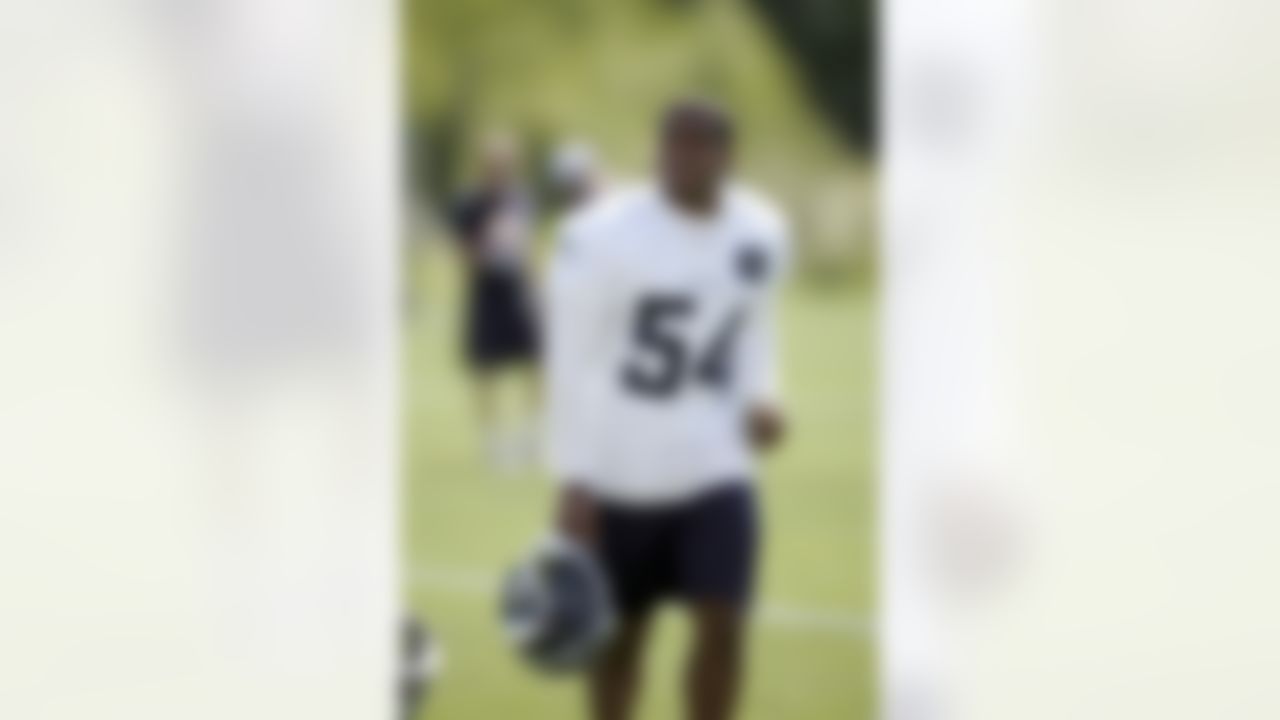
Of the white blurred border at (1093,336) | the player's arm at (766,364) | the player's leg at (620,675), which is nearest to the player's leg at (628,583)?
the player's leg at (620,675)

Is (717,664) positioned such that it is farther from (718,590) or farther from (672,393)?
(672,393)

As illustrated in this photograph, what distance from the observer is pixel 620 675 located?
1.29 meters

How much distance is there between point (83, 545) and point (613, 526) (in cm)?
42

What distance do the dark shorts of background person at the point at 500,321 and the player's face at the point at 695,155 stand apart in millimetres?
147

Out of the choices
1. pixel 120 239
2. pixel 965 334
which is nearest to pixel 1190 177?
pixel 965 334

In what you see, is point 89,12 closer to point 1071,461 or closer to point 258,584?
point 258,584

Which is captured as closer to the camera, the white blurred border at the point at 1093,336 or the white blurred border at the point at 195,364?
the white blurred border at the point at 1093,336

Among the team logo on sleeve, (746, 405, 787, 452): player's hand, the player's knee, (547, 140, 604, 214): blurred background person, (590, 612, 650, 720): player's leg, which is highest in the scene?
(547, 140, 604, 214): blurred background person

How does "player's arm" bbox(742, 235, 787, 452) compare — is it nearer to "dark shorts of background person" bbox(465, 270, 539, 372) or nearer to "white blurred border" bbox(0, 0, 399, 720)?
"dark shorts of background person" bbox(465, 270, 539, 372)

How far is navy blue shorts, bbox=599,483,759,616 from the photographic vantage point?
1.27 m

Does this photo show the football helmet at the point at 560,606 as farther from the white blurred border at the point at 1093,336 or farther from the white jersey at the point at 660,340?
the white blurred border at the point at 1093,336

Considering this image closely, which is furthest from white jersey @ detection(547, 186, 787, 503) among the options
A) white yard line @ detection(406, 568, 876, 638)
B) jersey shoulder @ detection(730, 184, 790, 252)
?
white yard line @ detection(406, 568, 876, 638)

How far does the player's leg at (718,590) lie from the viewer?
4.15 feet

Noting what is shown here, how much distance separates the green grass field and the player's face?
11cm
